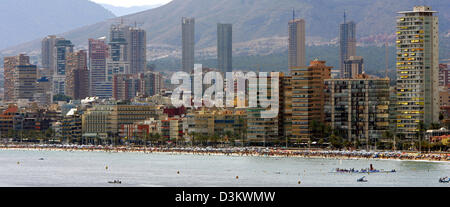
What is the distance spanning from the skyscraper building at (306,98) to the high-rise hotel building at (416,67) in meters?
15.4

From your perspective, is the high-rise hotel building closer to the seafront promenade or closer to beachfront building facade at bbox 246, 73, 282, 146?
the seafront promenade

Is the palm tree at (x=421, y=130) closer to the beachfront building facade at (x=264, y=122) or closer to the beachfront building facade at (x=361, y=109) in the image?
the beachfront building facade at (x=361, y=109)

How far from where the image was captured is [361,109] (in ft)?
598

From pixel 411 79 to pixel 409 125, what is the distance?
8062 mm

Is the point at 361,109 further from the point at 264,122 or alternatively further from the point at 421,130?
the point at 264,122

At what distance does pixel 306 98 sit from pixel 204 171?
5740 centimetres

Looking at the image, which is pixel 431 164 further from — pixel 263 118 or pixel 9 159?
pixel 9 159

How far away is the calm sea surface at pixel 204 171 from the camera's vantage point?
115 metres

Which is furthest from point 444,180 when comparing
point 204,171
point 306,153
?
point 306,153

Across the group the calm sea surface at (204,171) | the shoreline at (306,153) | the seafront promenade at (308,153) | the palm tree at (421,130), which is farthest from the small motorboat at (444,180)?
the palm tree at (421,130)

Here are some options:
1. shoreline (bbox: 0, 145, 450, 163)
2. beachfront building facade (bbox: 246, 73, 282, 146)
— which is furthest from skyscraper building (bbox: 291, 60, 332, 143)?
shoreline (bbox: 0, 145, 450, 163)

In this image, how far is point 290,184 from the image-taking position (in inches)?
4454

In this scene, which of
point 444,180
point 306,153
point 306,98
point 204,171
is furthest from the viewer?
point 306,98
